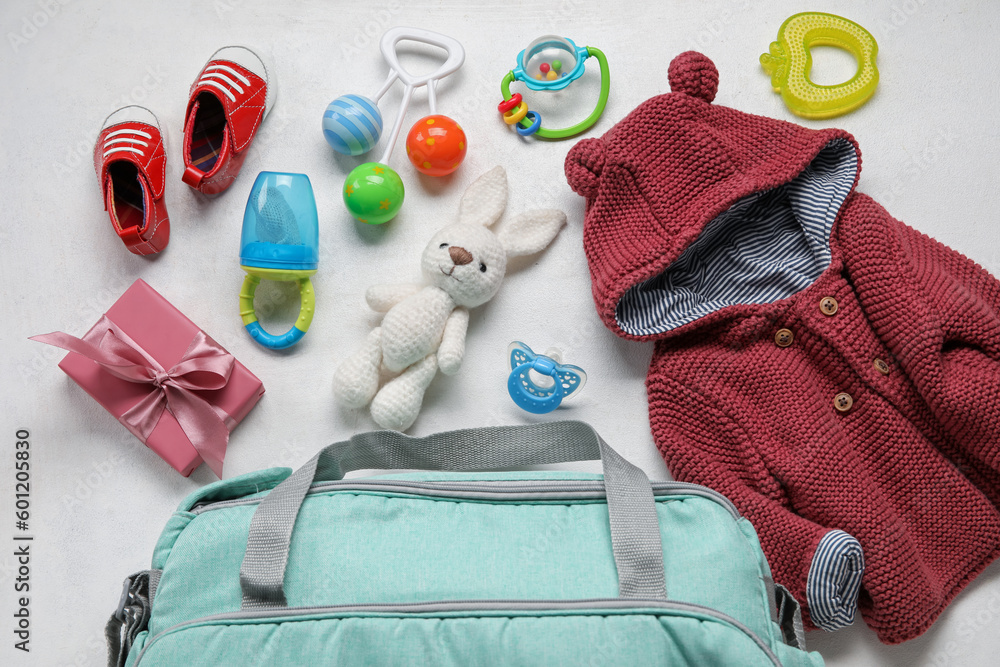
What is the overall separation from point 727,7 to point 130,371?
1.17 m

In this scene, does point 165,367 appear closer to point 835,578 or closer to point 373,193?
point 373,193

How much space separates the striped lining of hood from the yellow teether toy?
13 cm

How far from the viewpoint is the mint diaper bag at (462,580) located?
2.61ft

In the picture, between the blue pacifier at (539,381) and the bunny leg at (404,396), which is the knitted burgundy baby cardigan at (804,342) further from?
the bunny leg at (404,396)

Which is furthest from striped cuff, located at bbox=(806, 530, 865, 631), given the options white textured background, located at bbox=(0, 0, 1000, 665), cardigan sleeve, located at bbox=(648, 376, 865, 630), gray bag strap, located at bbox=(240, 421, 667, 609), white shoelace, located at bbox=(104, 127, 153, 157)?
white shoelace, located at bbox=(104, 127, 153, 157)

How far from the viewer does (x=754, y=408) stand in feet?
3.55

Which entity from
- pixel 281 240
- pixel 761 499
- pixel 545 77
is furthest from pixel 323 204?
pixel 761 499

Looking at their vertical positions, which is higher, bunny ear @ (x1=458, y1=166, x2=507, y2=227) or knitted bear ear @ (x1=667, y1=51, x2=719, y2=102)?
knitted bear ear @ (x1=667, y1=51, x2=719, y2=102)

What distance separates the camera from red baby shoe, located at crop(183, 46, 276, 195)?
118 cm

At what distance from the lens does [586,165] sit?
1097mm

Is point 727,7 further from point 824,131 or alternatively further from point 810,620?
point 810,620

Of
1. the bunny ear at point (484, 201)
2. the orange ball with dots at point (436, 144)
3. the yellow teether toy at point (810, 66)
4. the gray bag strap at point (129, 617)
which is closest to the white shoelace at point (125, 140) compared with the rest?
the orange ball with dots at point (436, 144)

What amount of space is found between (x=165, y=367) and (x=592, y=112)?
84 centimetres

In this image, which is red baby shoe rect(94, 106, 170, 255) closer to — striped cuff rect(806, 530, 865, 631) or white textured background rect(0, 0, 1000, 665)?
white textured background rect(0, 0, 1000, 665)
